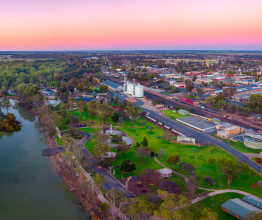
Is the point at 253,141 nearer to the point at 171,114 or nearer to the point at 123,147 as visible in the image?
the point at 123,147

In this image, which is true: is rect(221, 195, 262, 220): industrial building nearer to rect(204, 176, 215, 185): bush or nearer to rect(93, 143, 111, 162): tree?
rect(204, 176, 215, 185): bush

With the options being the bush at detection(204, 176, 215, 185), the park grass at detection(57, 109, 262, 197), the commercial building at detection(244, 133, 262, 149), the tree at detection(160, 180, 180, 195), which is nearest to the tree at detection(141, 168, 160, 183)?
the park grass at detection(57, 109, 262, 197)

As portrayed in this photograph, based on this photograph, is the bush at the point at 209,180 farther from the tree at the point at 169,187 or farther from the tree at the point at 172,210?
the tree at the point at 172,210

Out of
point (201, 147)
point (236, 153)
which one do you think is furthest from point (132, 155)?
point (236, 153)

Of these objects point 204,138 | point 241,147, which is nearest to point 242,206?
point 241,147

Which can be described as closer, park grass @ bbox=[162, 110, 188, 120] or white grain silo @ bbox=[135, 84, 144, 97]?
park grass @ bbox=[162, 110, 188, 120]

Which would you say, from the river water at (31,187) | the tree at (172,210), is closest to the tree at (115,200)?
the tree at (172,210)

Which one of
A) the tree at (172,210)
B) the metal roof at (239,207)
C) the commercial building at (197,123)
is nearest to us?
the tree at (172,210)
